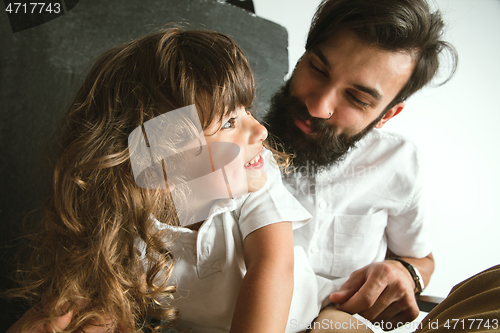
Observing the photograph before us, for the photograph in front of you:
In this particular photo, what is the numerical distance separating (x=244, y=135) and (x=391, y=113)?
56 cm

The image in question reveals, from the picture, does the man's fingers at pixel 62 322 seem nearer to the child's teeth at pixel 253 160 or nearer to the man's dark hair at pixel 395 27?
the child's teeth at pixel 253 160

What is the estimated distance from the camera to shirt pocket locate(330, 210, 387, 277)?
0.87m

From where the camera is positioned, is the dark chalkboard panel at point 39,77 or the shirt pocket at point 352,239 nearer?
the dark chalkboard panel at point 39,77

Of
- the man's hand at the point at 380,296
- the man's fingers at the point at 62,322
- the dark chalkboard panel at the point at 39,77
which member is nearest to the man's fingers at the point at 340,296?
the man's hand at the point at 380,296

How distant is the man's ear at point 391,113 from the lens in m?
0.87

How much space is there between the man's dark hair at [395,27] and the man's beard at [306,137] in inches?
5.9

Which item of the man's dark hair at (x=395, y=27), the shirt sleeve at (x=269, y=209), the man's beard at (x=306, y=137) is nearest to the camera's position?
the shirt sleeve at (x=269, y=209)

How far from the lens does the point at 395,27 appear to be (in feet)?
2.30

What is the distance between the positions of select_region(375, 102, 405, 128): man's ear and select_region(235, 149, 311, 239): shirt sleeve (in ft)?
1.43

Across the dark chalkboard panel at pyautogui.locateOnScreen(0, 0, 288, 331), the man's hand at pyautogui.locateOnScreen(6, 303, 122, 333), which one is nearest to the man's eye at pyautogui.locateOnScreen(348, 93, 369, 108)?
the dark chalkboard panel at pyautogui.locateOnScreen(0, 0, 288, 331)

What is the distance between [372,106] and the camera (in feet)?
2.56

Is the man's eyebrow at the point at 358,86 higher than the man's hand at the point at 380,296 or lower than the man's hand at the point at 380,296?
higher

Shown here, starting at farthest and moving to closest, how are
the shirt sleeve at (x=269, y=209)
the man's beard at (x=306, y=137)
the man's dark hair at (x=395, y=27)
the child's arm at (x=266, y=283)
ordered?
1. the man's beard at (x=306, y=137)
2. the man's dark hair at (x=395, y=27)
3. the shirt sleeve at (x=269, y=209)
4. the child's arm at (x=266, y=283)

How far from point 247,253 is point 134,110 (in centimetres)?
33
